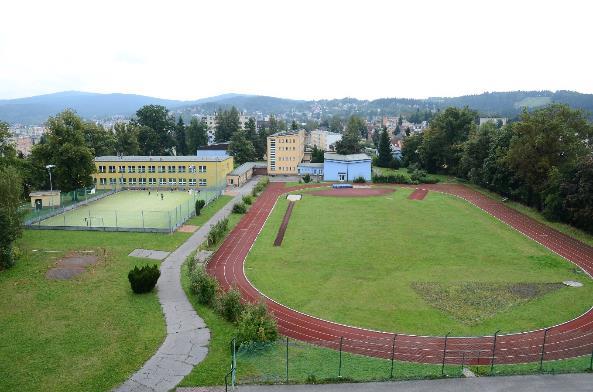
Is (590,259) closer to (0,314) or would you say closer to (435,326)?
(435,326)

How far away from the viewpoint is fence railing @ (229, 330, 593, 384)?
17719 millimetres

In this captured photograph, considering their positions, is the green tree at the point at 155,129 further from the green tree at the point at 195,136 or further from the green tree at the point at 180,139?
the green tree at the point at 195,136

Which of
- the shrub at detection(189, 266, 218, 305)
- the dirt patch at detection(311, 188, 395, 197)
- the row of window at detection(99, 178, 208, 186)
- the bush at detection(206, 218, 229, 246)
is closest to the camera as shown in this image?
the shrub at detection(189, 266, 218, 305)

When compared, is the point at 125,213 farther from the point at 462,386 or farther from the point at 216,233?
the point at 462,386

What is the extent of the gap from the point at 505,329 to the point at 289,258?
15739 millimetres

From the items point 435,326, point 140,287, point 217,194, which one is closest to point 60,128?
point 217,194

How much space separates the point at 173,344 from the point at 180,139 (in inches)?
3371

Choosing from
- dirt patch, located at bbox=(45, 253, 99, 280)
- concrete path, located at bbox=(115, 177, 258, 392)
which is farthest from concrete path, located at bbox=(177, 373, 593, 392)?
dirt patch, located at bbox=(45, 253, 99, 280)

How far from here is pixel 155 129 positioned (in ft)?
313

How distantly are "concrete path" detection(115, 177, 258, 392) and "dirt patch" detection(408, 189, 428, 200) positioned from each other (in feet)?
119

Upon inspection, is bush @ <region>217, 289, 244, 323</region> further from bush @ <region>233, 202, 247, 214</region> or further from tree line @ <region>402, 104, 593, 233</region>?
tree line @ <region>402, 104, 593, 233</region>

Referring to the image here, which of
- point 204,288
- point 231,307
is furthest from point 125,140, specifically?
point 231,307

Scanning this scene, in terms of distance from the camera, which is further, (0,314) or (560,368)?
(0,314)

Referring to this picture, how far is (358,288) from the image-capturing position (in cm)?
2814
